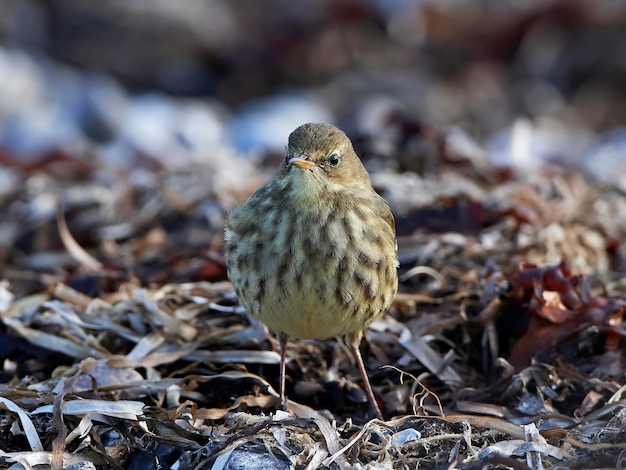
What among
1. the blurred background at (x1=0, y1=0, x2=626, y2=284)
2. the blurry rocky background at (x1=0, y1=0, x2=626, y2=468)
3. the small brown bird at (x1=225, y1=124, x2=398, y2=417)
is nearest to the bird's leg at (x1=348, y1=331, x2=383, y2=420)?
the small brown bird at (x1=225, y1=124, x2=398, y2=417)

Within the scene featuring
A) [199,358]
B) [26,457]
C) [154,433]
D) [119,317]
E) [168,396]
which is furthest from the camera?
[119,317]

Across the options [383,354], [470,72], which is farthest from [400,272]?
[470,72]

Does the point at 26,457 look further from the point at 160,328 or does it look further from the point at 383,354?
the point at 383,354

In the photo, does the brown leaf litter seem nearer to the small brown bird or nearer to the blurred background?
the small brown bird

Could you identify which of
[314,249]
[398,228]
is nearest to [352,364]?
[314,249]

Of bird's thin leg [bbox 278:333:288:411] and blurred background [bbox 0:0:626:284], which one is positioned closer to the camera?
bird's thin leg [bbox 278:333:288:411]

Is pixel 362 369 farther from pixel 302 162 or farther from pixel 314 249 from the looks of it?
pixel 302 162
